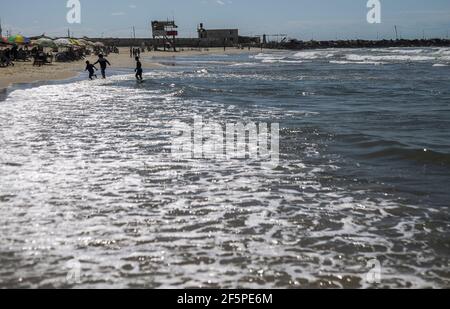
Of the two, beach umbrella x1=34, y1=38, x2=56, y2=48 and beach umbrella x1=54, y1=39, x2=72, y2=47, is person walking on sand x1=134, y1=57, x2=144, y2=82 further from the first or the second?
beach umbrella x1=54, y1=39, x2=72, y2=47

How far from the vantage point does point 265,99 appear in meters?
18.5

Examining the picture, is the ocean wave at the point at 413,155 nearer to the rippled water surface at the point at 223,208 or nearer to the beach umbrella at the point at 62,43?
the rippled water surface at the point at 223,208

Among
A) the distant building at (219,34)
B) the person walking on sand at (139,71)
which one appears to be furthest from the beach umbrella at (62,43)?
the distant building at (219,34)

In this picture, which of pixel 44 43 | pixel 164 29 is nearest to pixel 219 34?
pixel 164 29

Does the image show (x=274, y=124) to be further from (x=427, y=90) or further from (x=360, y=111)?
(x=427, y=90)

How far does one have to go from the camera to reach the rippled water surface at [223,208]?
4176 mm

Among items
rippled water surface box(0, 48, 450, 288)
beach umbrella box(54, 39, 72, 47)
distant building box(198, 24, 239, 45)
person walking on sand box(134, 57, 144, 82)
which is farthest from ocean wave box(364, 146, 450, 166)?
distant building box(198, 24, 239, 45)

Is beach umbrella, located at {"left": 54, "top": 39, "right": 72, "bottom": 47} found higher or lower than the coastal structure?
lower

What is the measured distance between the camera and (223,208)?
5.78 metres

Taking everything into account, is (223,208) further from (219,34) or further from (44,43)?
→ (219,34)

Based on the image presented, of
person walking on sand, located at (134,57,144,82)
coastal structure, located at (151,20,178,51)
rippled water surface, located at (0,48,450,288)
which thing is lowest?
rippled water surface, located at (0,48,450,288)

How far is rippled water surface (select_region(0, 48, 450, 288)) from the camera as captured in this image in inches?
164

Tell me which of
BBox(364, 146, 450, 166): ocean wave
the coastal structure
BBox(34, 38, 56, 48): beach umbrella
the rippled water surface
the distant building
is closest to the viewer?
the rippled water surface

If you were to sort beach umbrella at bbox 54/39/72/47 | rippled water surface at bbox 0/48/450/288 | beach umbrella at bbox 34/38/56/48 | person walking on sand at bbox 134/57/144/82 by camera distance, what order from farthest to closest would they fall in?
beach umbrella at bbox 54/39/72/47 < beach umbrella at bbox 34/38/56/48 < person walking on sand at bbox 134/57/144/82 < rippled water surface at bbox 0/48/450/288
